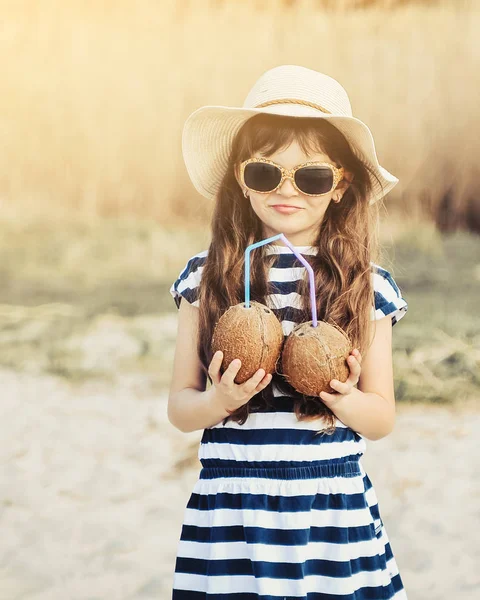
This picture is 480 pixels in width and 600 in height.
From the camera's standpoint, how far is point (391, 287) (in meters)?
1.87

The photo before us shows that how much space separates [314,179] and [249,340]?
1.28 ft

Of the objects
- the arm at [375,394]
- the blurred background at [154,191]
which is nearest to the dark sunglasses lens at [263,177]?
the arm at [375,394]

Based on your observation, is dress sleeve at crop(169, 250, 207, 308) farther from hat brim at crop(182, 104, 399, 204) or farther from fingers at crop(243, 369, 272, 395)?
fingers at crop(243, 369, 272, 395)

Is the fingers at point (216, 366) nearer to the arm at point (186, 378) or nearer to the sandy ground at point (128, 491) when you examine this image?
the arm at point (186, 378)

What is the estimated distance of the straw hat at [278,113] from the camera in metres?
1.78

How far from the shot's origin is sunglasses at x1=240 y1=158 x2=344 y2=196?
1731mm

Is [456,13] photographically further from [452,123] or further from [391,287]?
[391,287]

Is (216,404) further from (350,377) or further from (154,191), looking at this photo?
(154,191)

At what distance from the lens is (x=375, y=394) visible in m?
1.77

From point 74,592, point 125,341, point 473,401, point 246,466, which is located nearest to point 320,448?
point 246,466

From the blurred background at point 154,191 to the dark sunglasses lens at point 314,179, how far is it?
92.8 inches

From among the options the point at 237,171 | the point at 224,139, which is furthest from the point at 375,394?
the point at 224,139

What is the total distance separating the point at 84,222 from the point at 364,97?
1.60 meters

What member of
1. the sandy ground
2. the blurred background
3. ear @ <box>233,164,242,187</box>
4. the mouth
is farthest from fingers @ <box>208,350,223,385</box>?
the blurred background
